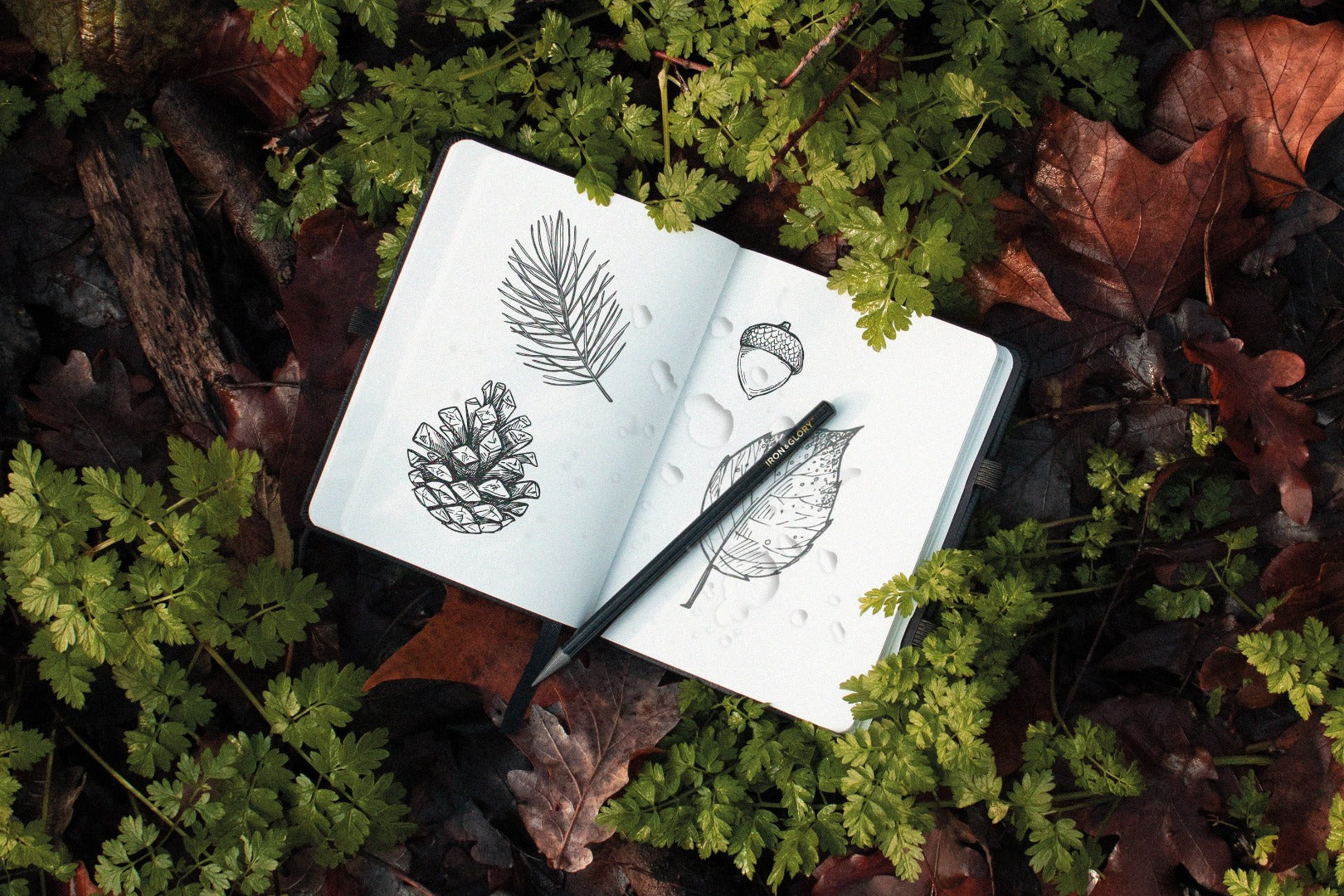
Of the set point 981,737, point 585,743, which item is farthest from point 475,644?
point 981,737

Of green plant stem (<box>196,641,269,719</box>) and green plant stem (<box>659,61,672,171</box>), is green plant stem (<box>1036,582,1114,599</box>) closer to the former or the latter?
green plant stem (<box>659,61,672,171</box>)

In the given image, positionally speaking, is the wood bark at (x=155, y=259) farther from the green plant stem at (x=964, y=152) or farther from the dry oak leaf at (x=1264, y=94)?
the dry oak leaf at (x=1264, y=94)

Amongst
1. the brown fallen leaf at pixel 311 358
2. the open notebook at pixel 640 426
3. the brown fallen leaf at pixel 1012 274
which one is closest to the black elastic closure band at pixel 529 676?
the open notebook at pixel 640 426

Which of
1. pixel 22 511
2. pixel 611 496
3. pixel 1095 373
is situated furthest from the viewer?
pixel 1095 373

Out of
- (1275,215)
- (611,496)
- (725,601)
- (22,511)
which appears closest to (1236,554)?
(1275,215)

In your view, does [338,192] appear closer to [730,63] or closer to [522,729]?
[730,63]

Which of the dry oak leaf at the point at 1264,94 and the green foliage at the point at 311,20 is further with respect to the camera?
the dry oak leaf at the point at 1264,94

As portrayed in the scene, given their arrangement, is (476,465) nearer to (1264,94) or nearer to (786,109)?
(786,109)
